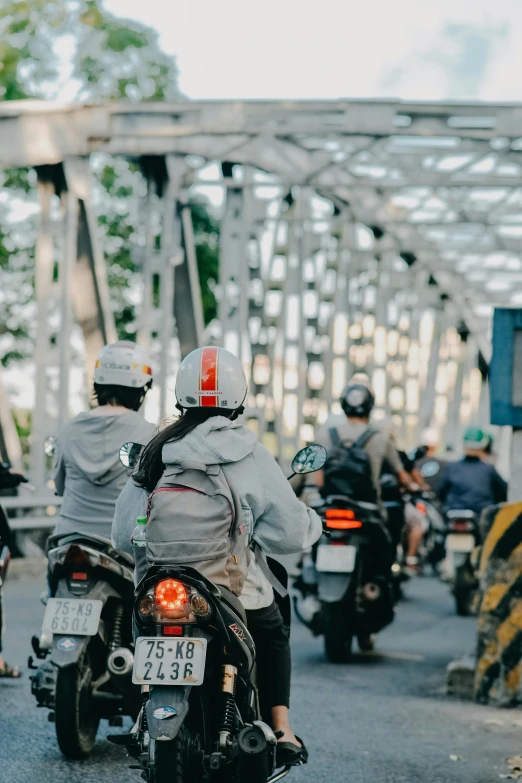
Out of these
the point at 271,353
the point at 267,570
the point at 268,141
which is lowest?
the point at 267,570

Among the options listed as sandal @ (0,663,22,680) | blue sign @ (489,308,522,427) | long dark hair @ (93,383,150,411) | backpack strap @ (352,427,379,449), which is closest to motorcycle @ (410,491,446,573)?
backpack strap @ (352,427,379,449)

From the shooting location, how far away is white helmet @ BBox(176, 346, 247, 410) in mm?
4391

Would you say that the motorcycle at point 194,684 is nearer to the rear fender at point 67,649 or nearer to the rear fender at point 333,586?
the rear fender at point 67,649

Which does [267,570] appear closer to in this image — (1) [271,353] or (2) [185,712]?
(2) [185,712]

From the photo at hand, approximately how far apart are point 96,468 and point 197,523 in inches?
67.1

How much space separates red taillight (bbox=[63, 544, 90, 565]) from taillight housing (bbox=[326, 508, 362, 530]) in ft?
10.3

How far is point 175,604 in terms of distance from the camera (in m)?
4.02

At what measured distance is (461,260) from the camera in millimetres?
27656

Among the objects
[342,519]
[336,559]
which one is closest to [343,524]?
[342,519]

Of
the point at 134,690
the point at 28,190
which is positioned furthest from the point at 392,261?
the point at 134,690

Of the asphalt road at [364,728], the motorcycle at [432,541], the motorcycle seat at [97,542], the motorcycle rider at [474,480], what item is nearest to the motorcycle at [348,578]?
the asphalt road at [364,728]

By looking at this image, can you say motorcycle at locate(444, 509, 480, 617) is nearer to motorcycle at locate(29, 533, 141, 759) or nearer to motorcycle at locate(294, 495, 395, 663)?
motorcycle at locate(294, 495, 395, 663)

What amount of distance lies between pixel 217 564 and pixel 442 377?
89.8 feet

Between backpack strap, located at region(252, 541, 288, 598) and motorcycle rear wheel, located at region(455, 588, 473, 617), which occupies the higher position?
backpack strap, located at region(252, 541, 288, 598)
